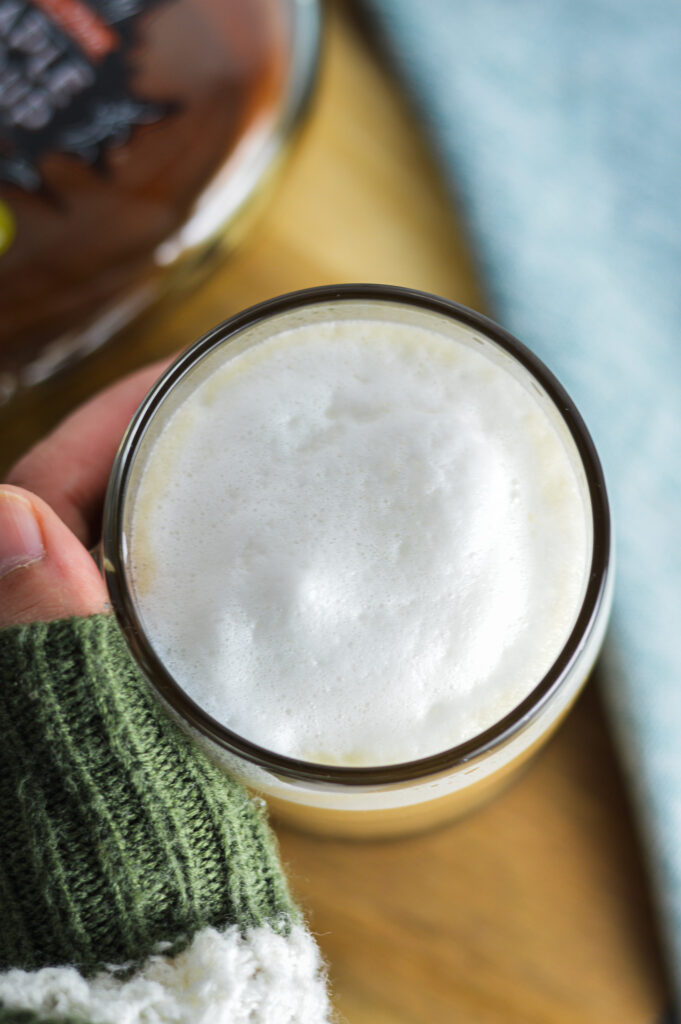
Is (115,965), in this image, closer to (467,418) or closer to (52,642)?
(52,642)

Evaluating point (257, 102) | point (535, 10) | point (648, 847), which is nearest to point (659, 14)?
point (535, 10)

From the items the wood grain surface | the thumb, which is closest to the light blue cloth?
the wood grain surface

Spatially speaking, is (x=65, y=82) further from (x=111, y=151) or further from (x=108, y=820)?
(x=108, y=820)

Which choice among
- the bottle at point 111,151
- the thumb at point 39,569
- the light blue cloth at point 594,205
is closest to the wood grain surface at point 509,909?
the light blue cloth at point 594,205

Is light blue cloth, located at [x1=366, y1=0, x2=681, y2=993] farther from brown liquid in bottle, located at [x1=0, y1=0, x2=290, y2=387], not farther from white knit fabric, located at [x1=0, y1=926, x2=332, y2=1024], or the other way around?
white knit fabric, located at [x1=0, y1=926, x2=332, y2=1024]

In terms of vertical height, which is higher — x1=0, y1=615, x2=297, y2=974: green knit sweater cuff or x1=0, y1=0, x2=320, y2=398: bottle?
x1=0, y1=0, x2=320, y2=398: bottle

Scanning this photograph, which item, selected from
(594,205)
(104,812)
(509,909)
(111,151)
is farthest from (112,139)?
(509,909)
